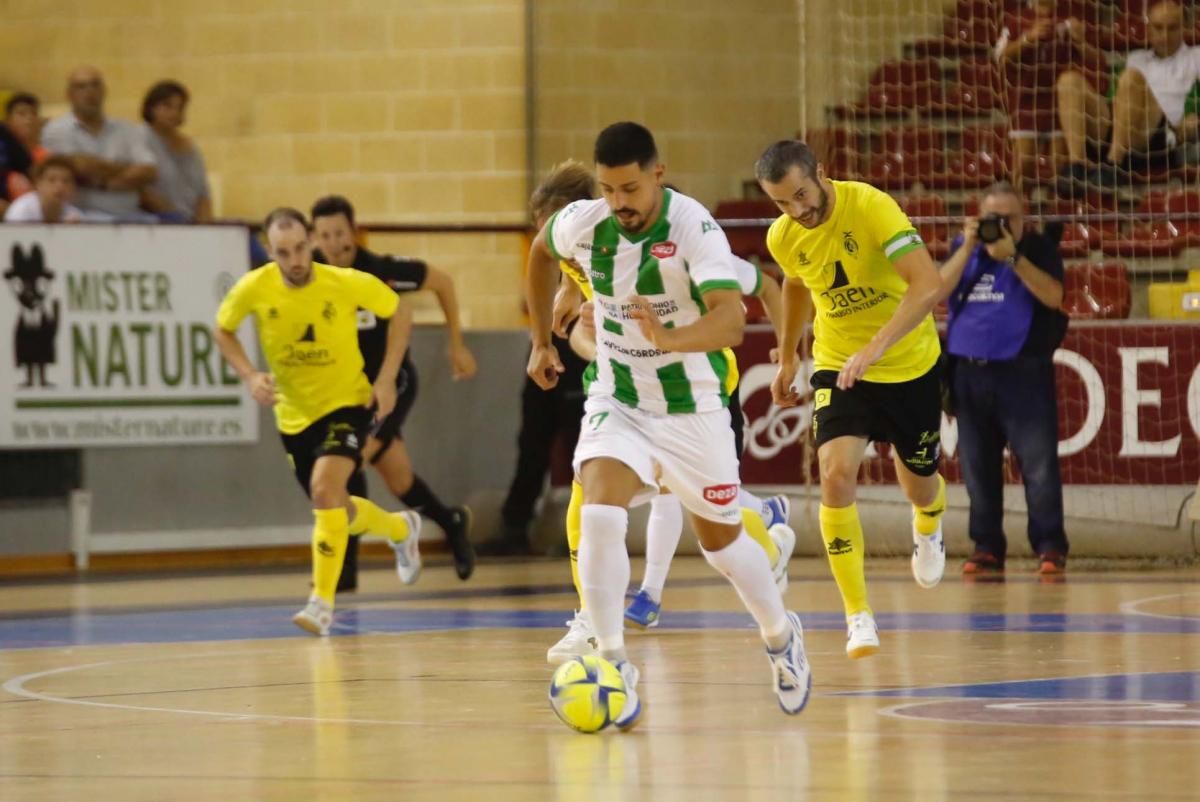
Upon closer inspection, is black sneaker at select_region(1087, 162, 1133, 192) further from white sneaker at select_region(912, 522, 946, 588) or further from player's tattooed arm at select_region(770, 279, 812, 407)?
player's tattooed arm at select_region(770, 279, 812, 407)

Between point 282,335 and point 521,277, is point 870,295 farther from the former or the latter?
point 521,277

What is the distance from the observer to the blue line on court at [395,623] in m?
10.0

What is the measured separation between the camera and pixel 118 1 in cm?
1936

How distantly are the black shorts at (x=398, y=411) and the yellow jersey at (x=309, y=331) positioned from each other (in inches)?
52.7

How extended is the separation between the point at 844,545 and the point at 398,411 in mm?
4869

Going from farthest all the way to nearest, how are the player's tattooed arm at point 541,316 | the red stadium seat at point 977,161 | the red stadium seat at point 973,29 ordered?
the red stadium seat at point 973,29
the red stadium seat at point 977,161
the player's tattooed arm at point 541,316

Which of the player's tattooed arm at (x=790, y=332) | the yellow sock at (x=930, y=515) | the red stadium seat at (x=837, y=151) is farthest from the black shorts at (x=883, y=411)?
the red stadium seat at (x=837, y=151)

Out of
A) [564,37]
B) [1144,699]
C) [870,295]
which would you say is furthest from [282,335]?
[564,37]

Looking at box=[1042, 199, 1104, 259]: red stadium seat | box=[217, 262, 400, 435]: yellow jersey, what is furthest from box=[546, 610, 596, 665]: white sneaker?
box=[1042, 199, 1104, 259]: red stadium seat

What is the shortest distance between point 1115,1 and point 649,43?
3.81m

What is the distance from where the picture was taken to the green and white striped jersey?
23.2 ft

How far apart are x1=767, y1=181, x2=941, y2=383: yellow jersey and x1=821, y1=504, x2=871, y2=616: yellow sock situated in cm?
62

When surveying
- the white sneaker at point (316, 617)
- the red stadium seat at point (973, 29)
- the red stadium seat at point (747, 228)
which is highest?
the red stadium seat at point (973, 29)

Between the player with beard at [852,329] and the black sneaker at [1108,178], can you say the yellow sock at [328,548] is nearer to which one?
the player with beard at [852,329]
